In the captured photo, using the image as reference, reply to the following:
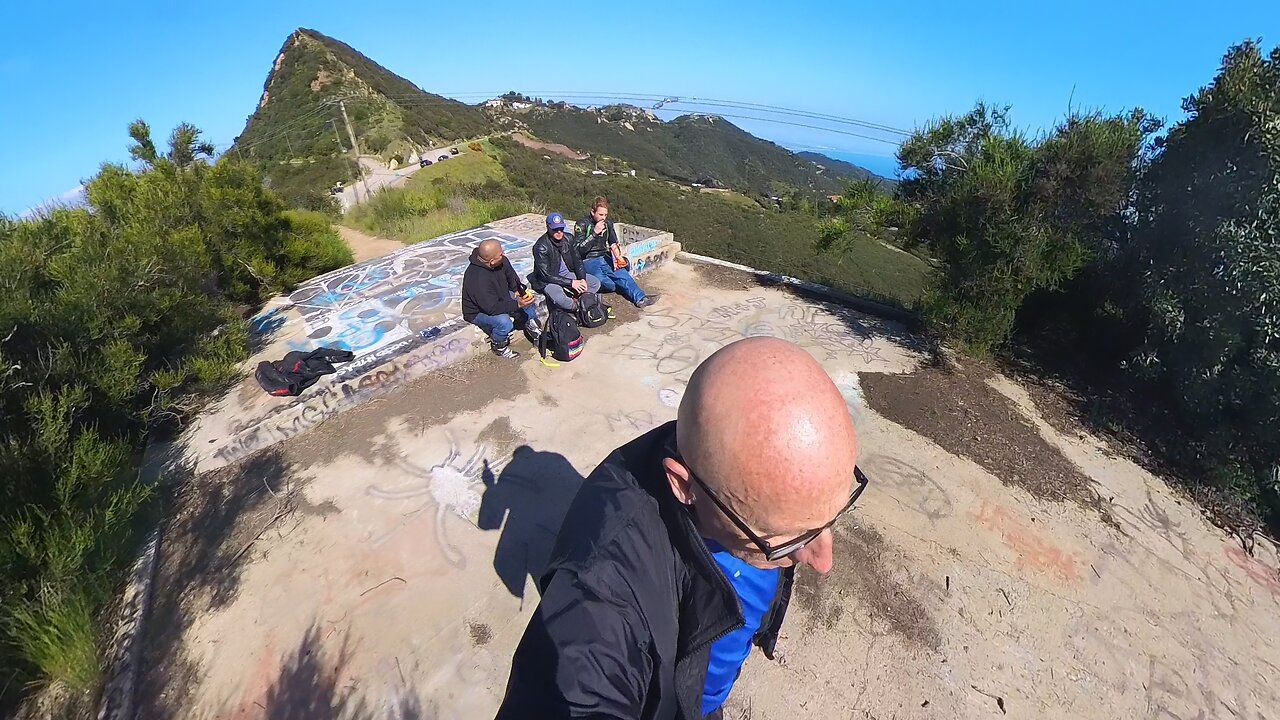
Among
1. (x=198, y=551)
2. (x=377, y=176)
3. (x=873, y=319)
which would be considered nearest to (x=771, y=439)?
(x=198, y=551)

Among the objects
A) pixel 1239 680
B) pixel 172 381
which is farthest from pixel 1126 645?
pixel 172 381

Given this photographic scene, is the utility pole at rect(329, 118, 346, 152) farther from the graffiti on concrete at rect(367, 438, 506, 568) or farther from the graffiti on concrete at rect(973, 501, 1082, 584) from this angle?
the graffiti on concrete at rect(973, 501, 1082, 584)

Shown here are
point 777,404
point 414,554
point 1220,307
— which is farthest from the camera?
point 1220,307

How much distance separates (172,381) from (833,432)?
648 centimetres

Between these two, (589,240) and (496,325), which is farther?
(589,240)

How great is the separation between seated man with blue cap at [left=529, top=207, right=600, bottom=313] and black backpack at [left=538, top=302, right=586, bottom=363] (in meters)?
0.33

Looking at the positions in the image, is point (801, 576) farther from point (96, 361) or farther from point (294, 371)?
point (96, 361)

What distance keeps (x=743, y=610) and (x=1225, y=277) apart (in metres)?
5.59

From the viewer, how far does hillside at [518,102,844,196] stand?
6875 centimetres

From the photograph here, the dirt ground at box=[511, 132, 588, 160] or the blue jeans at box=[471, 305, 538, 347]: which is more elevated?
the blue jeans at box=[471, 305, 538, 347]

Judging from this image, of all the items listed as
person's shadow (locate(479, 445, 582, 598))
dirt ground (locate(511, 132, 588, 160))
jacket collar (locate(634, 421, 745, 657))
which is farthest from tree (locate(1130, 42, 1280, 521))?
dirt ground (locate(511, 132, 588, 160))

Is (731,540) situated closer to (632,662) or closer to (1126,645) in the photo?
(632,662)

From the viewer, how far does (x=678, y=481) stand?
144 cm

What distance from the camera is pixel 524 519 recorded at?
402cm
